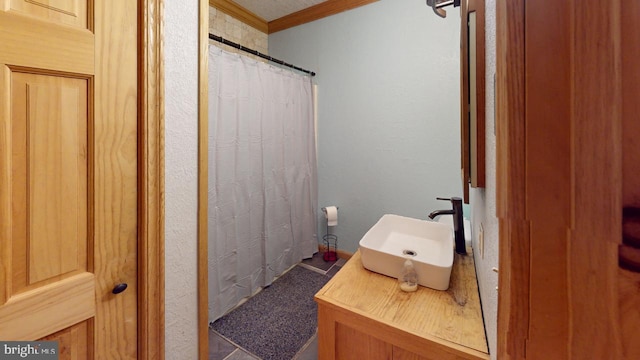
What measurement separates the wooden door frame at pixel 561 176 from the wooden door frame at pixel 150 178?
1009 millimetres

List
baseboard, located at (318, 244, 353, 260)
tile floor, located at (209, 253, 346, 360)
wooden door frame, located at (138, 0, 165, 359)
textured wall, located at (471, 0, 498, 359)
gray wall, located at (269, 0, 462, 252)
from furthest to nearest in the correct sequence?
1. baseboard, located at (318, 244, 353, 260)
2. gray wall, located at (269, 0, 462, 252)
3. tile floor, located at (209, 253, 346, 360)
4. wooden door frame, located at (138, 0, 165, 359)
5. textured wall, located at (471, 0, 498, 359)

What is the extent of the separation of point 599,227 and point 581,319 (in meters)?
0.06

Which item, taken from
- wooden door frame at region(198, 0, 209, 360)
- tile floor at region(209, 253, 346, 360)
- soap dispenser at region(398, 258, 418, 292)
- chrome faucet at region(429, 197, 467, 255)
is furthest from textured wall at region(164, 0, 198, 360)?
chrome faucet at region(429, 197, 467, 255)

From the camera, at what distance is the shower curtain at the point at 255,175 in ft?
5.43

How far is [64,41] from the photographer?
2.31 ft

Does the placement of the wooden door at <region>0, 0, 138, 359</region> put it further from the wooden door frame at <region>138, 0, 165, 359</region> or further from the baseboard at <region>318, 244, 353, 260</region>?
the baseboard at <region>318, 244, 353, 260</region>

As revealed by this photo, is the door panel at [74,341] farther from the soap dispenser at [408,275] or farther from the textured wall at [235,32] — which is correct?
the textured wall at [235,32]

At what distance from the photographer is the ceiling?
2.31m

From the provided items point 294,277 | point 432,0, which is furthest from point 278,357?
point 432,0

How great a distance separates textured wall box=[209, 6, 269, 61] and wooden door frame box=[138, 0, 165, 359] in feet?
4.39

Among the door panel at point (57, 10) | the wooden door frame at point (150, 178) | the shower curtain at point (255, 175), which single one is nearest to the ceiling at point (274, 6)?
the shower curtain at point (255, 175)

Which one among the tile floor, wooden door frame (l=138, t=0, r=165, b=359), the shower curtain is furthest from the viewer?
the shower curtain

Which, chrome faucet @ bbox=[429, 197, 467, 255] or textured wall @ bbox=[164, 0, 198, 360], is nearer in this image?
textured wall @ bbox=[164, 0, 198, 360]

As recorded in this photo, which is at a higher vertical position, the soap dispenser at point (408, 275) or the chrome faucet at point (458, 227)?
the chrome faucet at point (458, 227)
